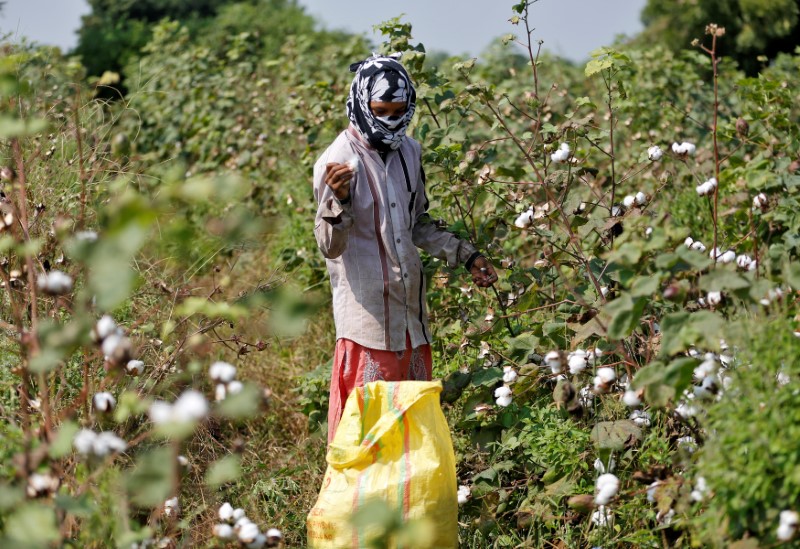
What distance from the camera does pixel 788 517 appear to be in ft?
5.84

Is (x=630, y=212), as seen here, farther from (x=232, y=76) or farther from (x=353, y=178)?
(x=232, y=76)

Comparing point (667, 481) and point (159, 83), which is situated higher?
point (159, 83)

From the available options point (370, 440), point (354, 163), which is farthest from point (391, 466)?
point (354, 163)

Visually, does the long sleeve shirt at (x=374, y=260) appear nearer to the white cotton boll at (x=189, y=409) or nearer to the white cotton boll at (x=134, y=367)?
the white cotton boll at (x=134, y=367)

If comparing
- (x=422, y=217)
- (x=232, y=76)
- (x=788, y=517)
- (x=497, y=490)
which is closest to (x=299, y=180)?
(x=232, y=76)

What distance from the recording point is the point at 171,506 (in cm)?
225

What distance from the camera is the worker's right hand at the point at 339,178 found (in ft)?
8.44

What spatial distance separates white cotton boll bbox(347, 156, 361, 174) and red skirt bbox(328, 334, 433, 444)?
0.50 metres

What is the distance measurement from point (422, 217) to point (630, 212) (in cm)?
63

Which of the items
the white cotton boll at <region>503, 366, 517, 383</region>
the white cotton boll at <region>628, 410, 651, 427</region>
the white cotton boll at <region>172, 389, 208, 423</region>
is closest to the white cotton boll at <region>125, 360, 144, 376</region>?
the white cotton boll at <region>172, 389, 208, 423</region>

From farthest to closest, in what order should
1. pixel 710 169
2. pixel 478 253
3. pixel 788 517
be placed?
pixel 710 169
pixel 478 253
pixel 788 517

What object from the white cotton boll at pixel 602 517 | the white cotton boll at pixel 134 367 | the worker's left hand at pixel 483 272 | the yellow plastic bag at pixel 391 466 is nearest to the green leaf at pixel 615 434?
the white cotton boll at pixel 602 517

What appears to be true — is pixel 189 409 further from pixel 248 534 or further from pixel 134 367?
pixel 134 367

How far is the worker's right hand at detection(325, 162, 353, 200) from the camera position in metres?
2.57
